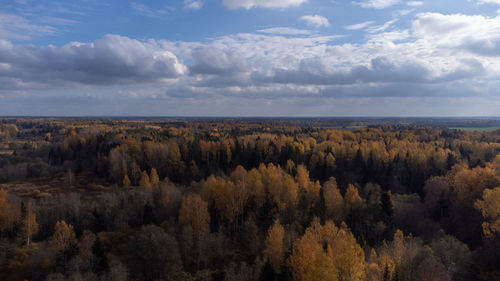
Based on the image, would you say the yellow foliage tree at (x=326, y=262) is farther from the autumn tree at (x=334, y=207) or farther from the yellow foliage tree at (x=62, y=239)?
the yellow foliage tree at (x=62, y=239)

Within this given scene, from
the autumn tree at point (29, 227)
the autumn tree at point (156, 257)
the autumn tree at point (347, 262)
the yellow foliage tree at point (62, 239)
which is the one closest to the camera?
the autumn tree at point (347, 262)

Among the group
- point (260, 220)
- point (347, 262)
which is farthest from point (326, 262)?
point (260, 220)

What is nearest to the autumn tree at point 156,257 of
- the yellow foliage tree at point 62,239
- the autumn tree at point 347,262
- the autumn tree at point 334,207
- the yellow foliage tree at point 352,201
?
the yellow foliage tree at point 62,239

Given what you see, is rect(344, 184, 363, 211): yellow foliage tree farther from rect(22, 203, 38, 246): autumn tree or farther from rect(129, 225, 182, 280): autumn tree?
rect(22, 203, 38, 246): autumn tree

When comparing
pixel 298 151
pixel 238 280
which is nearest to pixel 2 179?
pixel 298 151

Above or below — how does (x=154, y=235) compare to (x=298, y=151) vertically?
below

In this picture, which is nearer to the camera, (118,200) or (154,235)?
(154,235)

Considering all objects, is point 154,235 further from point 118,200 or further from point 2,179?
point 2,179

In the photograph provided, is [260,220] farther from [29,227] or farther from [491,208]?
[29,227]
